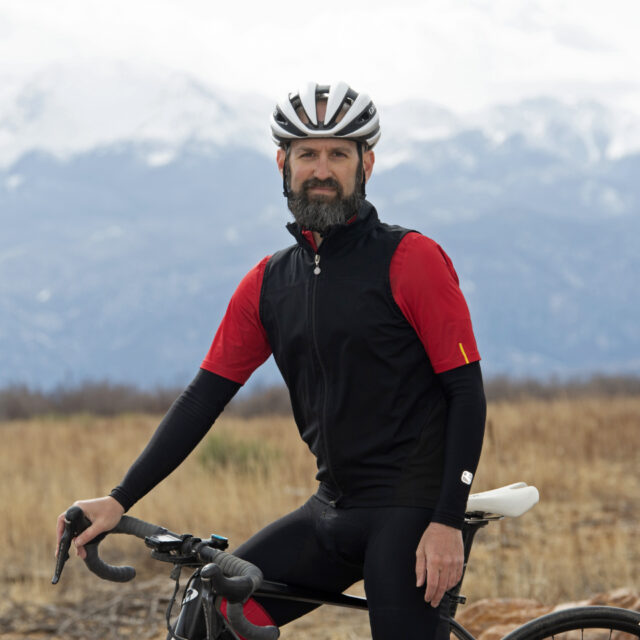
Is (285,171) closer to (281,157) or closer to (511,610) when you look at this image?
(281,157)

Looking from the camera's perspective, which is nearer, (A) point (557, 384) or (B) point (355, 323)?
(B) point (355, 323)

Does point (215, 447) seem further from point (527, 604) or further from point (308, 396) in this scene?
point (308, 396)

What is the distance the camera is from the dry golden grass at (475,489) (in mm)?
6445

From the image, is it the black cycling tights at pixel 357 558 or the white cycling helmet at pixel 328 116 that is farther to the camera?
the white cycling helmet at pixel 328 116

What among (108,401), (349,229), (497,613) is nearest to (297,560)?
(349,229)

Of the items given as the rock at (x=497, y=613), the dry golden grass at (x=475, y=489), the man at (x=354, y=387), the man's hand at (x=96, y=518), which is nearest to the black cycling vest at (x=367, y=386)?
the man at (x=354, y=387)

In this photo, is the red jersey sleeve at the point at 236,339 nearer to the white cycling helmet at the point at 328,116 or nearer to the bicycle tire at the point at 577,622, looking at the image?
the white cycling helmet at the point at 328,116

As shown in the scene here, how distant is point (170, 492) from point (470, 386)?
291 inches

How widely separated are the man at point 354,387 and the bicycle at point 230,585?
53 mm

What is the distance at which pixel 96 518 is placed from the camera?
2.66m

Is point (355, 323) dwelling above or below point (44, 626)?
above

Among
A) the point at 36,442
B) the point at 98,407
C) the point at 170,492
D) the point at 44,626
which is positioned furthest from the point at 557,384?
the point at 44,626

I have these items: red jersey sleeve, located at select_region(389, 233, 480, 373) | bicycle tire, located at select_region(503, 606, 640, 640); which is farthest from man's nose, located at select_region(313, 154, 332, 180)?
bicycle tire, located at select_region(503, 606, 640, 640)

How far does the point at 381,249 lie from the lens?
8.63ft
